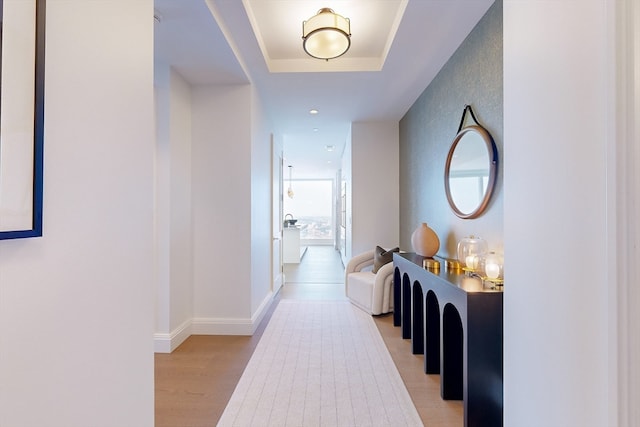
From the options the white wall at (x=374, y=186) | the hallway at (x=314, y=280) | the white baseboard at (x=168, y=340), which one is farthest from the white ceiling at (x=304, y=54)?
the hallway at (x=314, y=280)

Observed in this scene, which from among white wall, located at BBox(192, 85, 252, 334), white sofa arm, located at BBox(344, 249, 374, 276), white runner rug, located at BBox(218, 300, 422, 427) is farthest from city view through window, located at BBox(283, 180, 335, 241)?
white wall, located at BBox(192, 85, 252, 334)

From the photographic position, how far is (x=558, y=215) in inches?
33.8

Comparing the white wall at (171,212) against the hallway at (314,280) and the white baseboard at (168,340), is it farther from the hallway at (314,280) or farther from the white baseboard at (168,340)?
the hallway at (314,280)

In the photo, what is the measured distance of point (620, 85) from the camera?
26.4 inches

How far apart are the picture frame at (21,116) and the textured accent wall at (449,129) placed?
85.8 inches

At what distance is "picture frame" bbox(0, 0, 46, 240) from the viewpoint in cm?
63

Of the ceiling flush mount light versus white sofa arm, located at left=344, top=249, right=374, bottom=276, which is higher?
the ceiling flush mount light

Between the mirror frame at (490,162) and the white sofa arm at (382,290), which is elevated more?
the mirror frame at (490,162)

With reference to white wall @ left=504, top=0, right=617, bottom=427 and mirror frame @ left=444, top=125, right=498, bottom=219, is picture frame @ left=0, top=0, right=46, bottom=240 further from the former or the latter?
mirror frame @ left=444, top=125, right=498, bottom=219

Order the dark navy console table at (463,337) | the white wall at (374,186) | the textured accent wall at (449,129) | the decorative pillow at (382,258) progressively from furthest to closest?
the white wall at (374,186) < the decorative pillow at (382,258) < the textured accent wall at (449,129) < the dark navy console table at (463,337)

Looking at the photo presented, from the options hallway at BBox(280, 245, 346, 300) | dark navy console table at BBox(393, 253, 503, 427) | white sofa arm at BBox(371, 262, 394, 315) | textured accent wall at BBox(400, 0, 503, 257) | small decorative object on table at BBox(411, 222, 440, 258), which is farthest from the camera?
hallway at BBox(280, 245, 346, 300)

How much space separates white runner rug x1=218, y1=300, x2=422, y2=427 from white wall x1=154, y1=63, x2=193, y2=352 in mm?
818

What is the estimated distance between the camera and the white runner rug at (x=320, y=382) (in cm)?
175

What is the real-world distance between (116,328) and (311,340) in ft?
6.84
